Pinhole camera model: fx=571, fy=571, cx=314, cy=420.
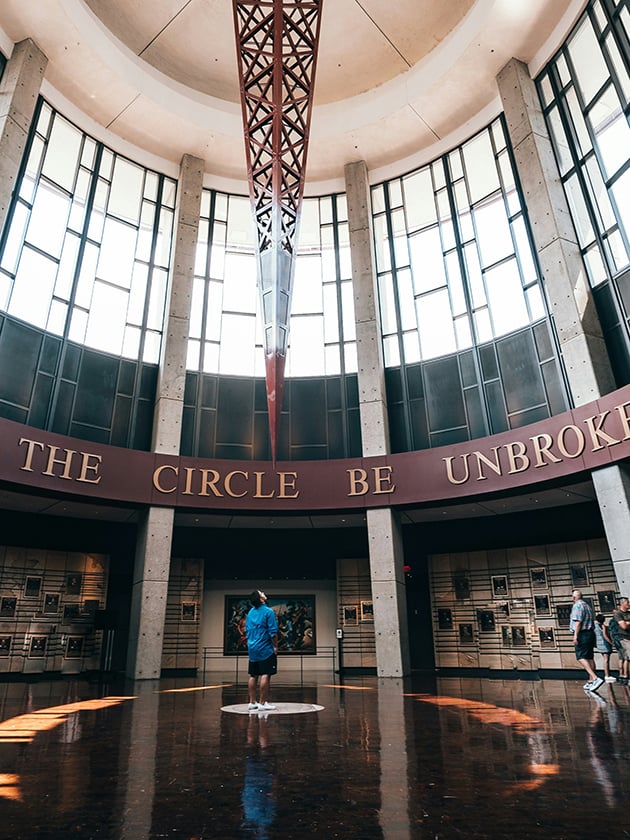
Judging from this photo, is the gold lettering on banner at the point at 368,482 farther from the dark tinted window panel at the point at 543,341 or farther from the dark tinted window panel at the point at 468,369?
the dark tinted window panel at the point at 543,341

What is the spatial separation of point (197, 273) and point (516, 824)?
21678 millimetres

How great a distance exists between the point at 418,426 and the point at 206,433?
7651 mm

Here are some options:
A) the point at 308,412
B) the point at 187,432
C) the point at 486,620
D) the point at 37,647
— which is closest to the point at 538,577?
the point at 486,620

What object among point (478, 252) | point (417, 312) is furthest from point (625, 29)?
point (417, 312)

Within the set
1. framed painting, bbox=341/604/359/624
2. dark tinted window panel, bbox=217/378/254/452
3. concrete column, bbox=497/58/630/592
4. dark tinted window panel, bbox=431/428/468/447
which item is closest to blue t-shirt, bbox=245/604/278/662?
concrete column, bbox=497/58/630/592

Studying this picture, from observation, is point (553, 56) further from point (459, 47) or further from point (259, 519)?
point (259, 519)

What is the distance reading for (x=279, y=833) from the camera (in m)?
3.05

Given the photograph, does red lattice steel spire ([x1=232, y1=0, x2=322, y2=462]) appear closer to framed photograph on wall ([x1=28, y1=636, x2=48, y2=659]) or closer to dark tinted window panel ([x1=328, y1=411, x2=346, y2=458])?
dark tinted window panel ([x1=328, y1=411, x2=346, y2=458])

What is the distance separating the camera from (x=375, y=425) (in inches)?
779

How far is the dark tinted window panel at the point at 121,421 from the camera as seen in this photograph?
19469 millimetres

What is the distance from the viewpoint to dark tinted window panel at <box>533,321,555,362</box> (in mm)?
17875

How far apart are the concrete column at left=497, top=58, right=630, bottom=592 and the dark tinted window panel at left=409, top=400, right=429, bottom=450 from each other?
5262 millimetres

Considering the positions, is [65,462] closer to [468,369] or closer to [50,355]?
[50,355]

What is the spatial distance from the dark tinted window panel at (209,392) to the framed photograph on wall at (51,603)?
884 centimetres
